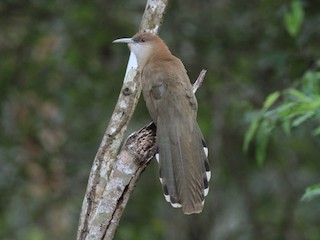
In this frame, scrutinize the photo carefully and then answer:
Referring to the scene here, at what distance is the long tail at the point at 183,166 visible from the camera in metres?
4.29

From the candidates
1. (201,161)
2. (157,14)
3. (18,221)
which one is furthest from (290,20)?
(18,221)

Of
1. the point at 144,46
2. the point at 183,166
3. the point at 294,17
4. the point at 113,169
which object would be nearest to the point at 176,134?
the point at 183,166

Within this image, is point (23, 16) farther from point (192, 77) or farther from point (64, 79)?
point (192, 77)

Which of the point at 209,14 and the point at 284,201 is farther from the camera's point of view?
the point at 284,201

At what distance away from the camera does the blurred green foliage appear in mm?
7062

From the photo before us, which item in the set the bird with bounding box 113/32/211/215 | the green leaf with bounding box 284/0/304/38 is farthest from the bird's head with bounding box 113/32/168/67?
the green leaf with bounding box 284/0/304/38

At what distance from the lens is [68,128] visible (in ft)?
25.2

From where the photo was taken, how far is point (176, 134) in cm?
451

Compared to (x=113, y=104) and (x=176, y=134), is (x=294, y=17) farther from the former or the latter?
(x=113, y=104)

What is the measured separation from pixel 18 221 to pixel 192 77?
2.15m

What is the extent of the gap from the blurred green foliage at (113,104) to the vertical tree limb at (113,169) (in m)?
1.98

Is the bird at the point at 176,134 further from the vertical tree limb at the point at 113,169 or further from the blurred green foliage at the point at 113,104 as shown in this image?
the blurred green foliage at the point at 113,104

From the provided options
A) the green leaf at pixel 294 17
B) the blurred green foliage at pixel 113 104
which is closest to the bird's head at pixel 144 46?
the green leaf at pixel 294 17

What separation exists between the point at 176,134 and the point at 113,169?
0.54 meters
